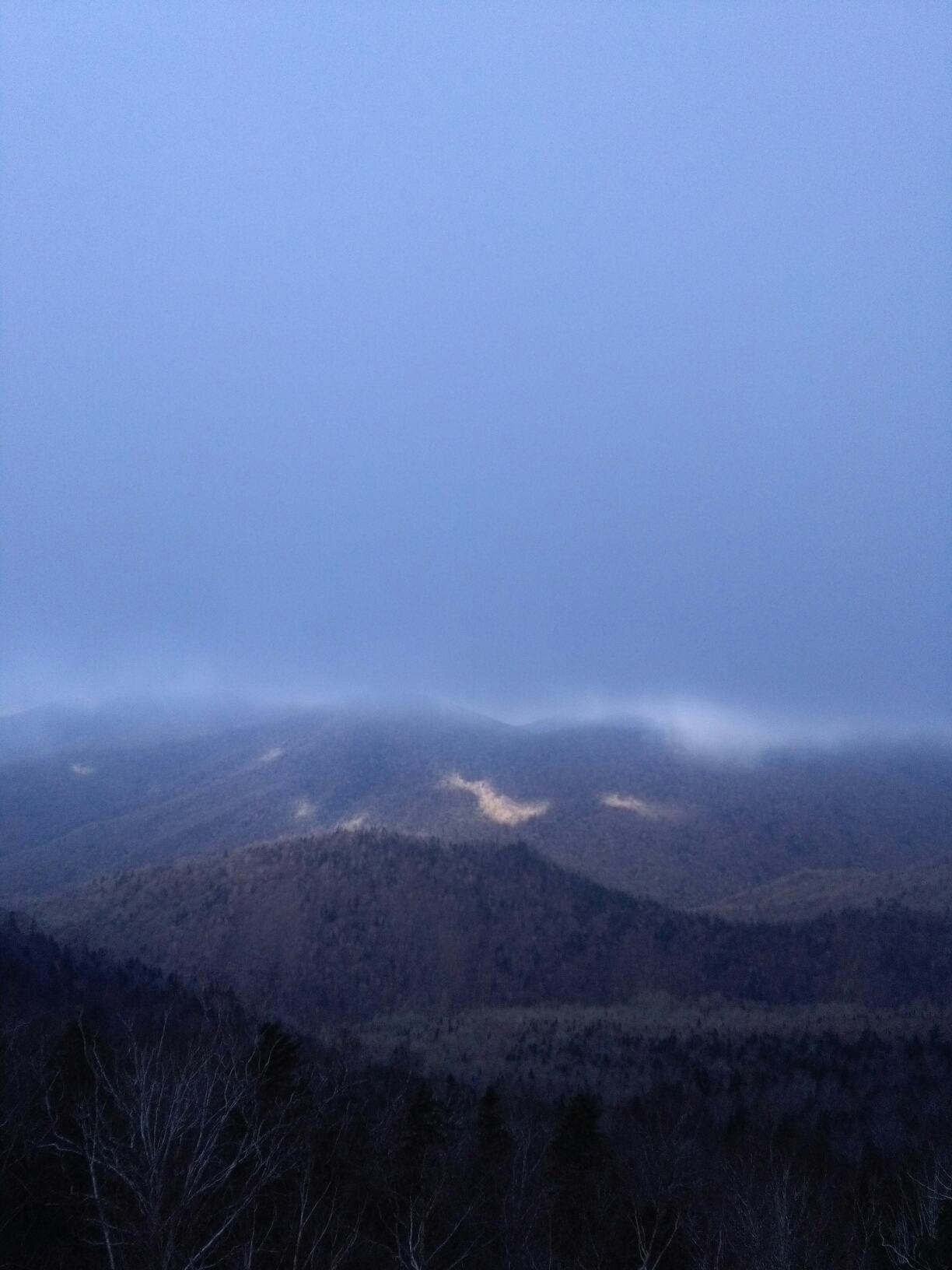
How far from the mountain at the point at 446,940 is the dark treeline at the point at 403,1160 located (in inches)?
1373

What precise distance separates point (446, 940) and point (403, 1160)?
69.3 metres

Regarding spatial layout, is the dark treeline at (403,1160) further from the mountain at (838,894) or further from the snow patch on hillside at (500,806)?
the snow patch on hillside at (500,806)

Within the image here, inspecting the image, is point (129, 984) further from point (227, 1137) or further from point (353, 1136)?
point (227, 1137)

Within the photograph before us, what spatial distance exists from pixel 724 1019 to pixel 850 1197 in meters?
44.2

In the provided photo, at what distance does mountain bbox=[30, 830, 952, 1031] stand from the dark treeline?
3487cm

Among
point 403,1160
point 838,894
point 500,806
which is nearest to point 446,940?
point 838,894

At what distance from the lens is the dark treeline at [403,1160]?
19828mm

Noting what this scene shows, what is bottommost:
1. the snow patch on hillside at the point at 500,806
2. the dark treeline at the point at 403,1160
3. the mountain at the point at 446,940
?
the mountain at the point at 446,940

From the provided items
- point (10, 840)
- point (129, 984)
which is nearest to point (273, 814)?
point (10, 840)

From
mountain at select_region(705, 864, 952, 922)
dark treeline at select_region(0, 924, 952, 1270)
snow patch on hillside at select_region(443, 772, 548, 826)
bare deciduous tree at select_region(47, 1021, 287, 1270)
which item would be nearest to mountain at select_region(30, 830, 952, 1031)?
mountain at select_region(705, 864, 952, 922)

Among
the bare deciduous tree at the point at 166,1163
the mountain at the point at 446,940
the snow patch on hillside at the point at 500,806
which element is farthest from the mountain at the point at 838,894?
the bare deciduous tree at the point at 166,1163

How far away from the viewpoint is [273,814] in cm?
18612

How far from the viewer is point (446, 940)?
100312 mm

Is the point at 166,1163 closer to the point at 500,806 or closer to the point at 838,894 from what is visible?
the point at 838,894
